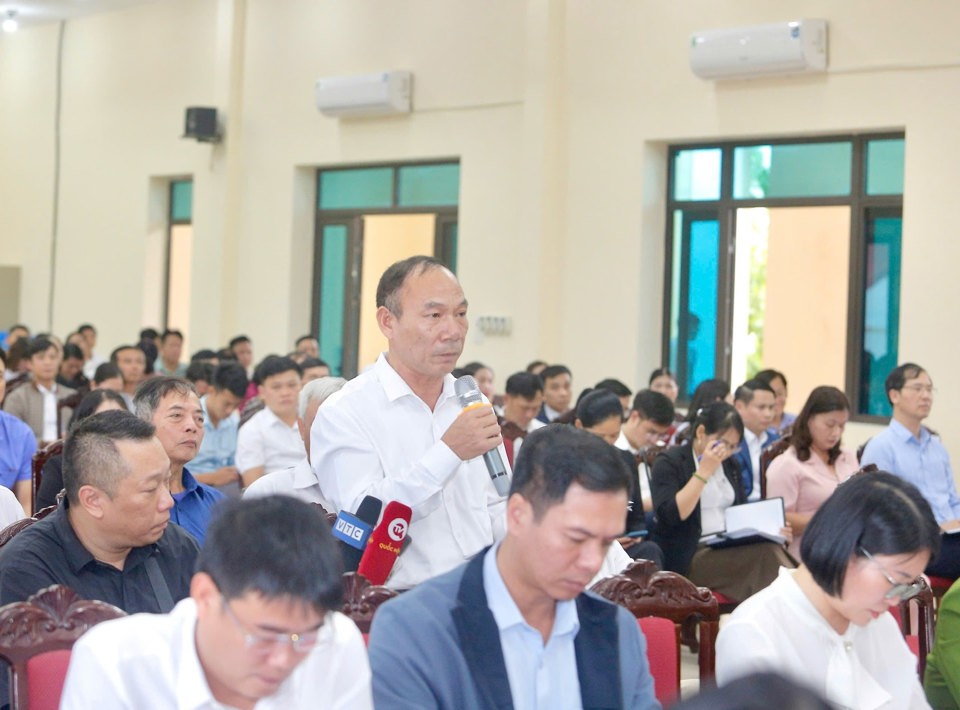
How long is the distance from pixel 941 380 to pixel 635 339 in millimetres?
2291

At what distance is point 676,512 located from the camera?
539 cm

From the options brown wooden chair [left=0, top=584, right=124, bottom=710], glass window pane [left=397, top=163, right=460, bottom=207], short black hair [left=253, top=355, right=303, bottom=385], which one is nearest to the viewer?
brown wooden chair [left=0, top=584, right=124, bottom=710]

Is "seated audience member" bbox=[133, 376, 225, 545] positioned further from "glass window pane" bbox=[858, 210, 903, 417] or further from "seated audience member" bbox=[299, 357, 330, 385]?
"glass window pane" bbox=[858, 210, 903, 417]

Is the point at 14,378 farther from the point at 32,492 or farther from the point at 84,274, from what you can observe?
the point at 84,274

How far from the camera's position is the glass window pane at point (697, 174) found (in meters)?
9.69

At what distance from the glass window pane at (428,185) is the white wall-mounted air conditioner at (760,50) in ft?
8.79

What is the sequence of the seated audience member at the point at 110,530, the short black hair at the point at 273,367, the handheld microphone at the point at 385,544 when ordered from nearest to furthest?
the handheld microphone at the point at 385,544, the seated audience member at the point at 110,530, the short black hair at the point at 273,367

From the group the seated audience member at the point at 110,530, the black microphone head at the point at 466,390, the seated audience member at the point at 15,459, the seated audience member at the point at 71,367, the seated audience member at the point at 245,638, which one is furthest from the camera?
the seated audience member at the point at 71,367

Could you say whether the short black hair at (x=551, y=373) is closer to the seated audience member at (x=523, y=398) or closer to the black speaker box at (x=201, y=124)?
the seated audience member at (x=523, y=398)

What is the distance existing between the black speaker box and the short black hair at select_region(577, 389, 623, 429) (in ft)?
25.8

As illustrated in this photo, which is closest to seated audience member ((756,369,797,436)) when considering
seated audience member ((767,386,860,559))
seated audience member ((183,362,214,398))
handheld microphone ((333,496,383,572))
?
seated audience member ((767,386,860,559))

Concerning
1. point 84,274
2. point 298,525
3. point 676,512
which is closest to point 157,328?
point 84,274

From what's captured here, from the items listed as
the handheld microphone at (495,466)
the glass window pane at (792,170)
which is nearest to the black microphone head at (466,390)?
the handheld microphone at (495,466)

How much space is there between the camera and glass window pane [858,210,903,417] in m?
8.93
